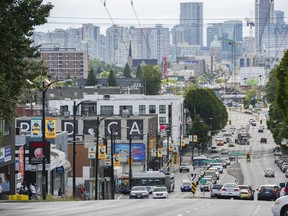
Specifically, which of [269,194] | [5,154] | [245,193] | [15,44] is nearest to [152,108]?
[245,193]

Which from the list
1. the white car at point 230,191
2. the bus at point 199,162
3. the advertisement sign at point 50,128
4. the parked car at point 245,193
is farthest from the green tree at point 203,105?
the advertisement sign at point 50,128

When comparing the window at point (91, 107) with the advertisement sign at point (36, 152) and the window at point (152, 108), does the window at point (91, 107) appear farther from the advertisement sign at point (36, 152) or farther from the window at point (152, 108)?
the advertisement sign at point (36, 152)

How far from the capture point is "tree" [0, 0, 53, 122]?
158 ft

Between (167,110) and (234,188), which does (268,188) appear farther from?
(167,110)

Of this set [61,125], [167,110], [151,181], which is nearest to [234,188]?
[151,181]

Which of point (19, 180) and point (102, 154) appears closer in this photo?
point (19, 180)

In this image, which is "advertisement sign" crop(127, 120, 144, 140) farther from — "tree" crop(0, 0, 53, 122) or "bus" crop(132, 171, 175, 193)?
"tree" crop(0, 0, 53, 122)

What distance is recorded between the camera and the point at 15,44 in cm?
4928

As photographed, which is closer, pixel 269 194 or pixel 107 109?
pixel 269 194

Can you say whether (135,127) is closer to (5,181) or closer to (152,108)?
(152,108)

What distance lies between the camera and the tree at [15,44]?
158 feet

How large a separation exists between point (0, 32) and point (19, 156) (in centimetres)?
2766

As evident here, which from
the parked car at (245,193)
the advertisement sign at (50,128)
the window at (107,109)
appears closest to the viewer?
the advertisement sign at (50,128)

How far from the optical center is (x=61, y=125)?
13200 centimetres
